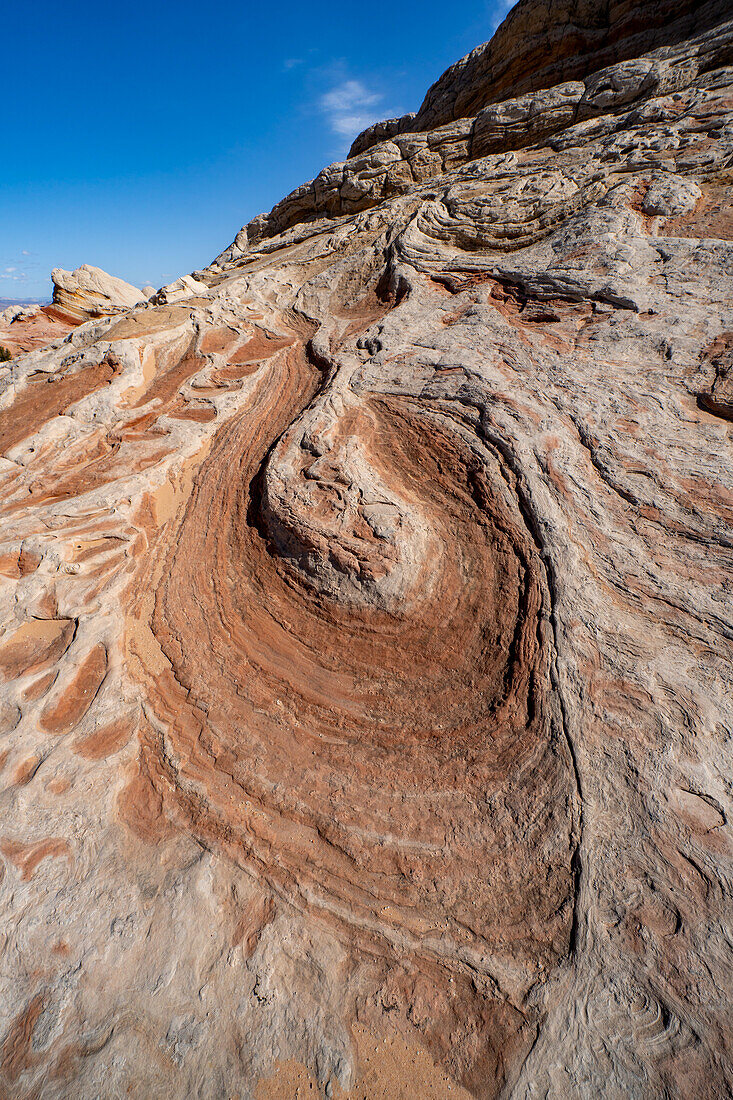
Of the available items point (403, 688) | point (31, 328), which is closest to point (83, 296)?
point (31, 328)

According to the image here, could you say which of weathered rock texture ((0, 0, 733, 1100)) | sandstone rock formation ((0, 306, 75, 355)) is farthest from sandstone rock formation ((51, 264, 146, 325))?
weathered rock texture ((0, 0, 733, 1100))

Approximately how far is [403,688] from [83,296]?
3429 cm

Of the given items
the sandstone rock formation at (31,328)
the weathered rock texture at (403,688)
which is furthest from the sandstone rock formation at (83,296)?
the weathered rock texture at (403,688)

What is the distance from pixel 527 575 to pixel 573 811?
255 centimetres

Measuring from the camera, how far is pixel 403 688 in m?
5.32

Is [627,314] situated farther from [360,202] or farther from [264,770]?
[360,202]

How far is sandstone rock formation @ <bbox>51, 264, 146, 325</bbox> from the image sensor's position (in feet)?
93.7

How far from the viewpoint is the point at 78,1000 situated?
342 centimetres

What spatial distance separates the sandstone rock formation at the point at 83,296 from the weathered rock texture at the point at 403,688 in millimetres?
22358

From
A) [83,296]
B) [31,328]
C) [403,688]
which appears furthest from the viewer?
[83,296]

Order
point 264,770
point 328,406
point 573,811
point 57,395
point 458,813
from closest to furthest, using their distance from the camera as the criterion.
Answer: point 573,811 → point 458,813 → point 264,770 → point 328,406 → point 57,395

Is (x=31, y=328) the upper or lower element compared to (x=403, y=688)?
upper

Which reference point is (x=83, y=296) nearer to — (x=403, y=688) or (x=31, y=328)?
(x=31, y=328)

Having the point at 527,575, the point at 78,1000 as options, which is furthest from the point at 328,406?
the point at 78,1000
